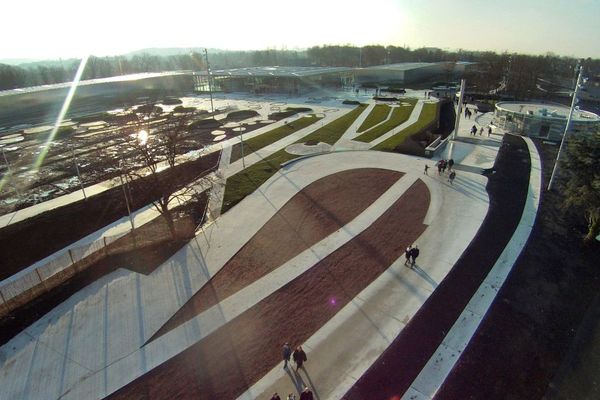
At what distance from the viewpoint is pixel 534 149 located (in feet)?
118

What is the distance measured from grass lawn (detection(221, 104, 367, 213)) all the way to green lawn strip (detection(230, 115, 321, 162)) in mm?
3041

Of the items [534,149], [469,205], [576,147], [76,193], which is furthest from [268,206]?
[534,149]

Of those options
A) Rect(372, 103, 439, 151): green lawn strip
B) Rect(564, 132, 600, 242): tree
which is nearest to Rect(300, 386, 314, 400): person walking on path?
Rect(564, 132, 600, 242): tree

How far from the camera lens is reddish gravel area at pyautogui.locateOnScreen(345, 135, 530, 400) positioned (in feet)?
39.4

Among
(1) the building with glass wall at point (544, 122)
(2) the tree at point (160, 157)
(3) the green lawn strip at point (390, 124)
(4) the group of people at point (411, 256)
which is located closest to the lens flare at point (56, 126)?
(2) the tree at point (160, 157)

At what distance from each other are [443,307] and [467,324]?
116 centimetres

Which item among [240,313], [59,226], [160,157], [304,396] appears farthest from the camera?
[160,157]

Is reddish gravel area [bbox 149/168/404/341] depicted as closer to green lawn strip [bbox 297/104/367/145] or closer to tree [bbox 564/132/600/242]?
green lawn strip [bbox 297/104/367/145]

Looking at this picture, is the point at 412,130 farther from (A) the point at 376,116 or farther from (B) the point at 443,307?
(B) the point at 443,307

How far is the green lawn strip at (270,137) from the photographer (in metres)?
37.4

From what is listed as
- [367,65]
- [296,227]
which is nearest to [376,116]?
[296,227]

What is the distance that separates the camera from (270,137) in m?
42.0

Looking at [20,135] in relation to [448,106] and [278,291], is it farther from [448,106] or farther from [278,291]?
[448,106]

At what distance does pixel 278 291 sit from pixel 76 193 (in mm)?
21737
